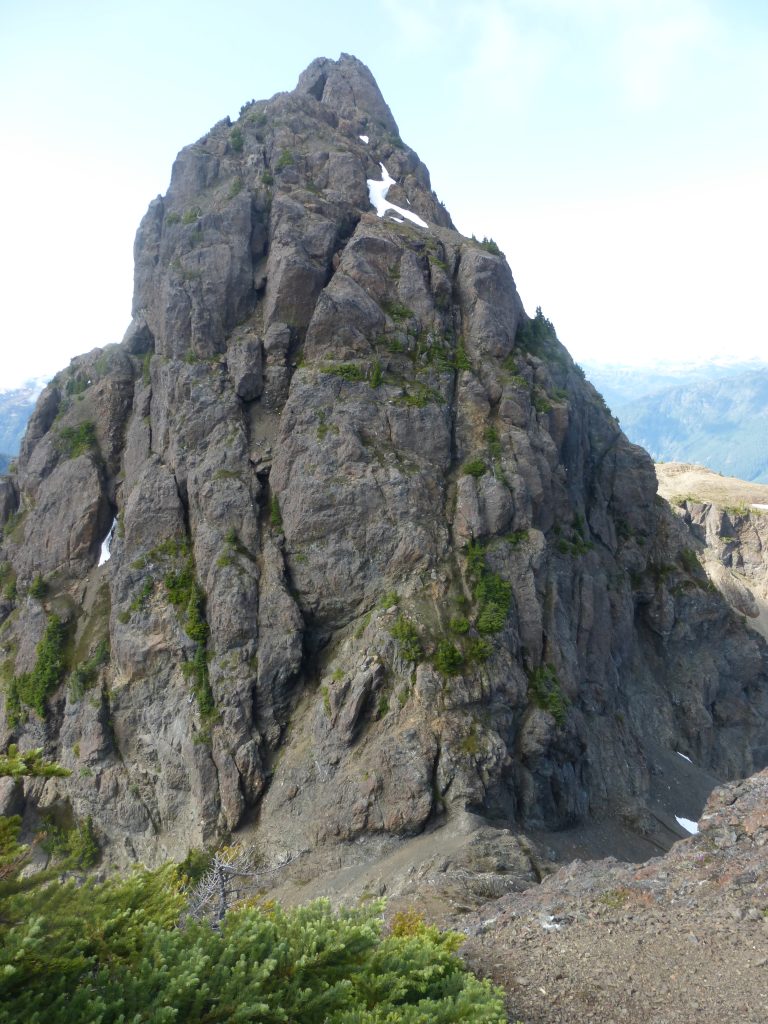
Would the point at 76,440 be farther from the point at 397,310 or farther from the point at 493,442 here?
the point at 493,442

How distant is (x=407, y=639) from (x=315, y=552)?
871 cm

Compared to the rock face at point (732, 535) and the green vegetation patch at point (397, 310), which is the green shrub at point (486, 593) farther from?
the rock face at point (732, 535)

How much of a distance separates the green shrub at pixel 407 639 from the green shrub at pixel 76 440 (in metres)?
28.3

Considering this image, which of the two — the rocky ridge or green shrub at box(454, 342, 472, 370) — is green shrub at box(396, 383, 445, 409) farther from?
the rocky ridge

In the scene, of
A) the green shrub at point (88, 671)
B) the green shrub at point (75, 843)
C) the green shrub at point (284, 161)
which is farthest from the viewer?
the green shrub at point (284, 161)

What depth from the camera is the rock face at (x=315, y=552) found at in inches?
1430

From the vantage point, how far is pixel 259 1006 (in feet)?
34.8

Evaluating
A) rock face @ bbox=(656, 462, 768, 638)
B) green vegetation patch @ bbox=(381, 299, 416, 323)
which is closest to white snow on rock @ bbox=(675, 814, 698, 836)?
green vegetation patch @ bbox=(381, 299, 416, 323)

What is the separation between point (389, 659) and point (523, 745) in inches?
352

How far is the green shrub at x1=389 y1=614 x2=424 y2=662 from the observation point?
35.8 meters

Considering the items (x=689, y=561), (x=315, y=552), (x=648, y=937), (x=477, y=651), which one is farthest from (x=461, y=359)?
(x=648, y=937)

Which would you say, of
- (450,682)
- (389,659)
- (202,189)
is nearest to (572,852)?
(450,682)

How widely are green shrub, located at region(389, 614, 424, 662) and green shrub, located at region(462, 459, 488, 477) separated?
10.9 meters

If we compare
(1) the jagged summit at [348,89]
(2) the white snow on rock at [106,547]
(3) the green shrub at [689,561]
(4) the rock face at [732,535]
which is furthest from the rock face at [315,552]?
(4) the rock face at [732,535]
